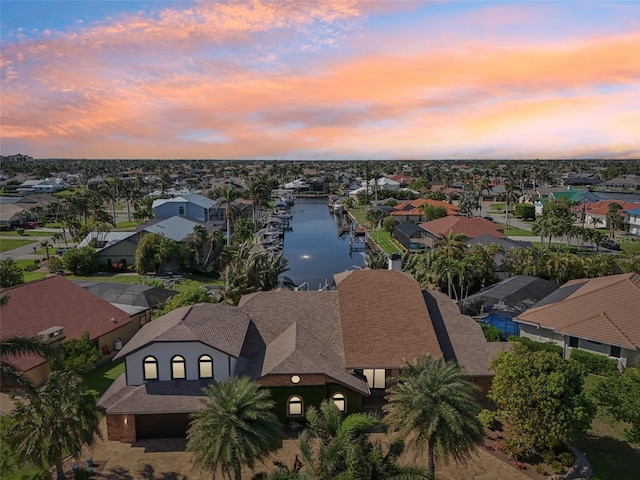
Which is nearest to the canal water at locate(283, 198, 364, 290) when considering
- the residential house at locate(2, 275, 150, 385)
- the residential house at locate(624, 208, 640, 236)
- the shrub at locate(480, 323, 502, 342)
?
the shrub at locate(480, 323, 502, 342)

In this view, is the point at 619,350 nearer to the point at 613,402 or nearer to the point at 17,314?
the point at 613,402

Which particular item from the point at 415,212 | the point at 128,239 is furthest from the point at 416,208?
the point at 128,239

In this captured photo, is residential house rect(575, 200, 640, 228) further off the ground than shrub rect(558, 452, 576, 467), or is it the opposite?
residential house rect(575, 200, 640, 228)

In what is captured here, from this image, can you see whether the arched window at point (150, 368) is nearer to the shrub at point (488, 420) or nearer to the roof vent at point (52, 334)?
the roof vent at point (52, 334)

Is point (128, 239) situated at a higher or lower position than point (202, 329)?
higher

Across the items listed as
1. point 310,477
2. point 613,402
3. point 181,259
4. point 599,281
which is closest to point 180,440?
point 310,477

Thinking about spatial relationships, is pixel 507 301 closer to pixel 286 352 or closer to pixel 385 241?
pixel 286 352

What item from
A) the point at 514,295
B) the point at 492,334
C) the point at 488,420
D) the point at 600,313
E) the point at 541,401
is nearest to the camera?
the point at 541,401

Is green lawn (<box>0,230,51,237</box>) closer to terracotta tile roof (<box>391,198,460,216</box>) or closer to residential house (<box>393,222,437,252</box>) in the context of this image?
residential house (<box>393,222,437,252</box>)
